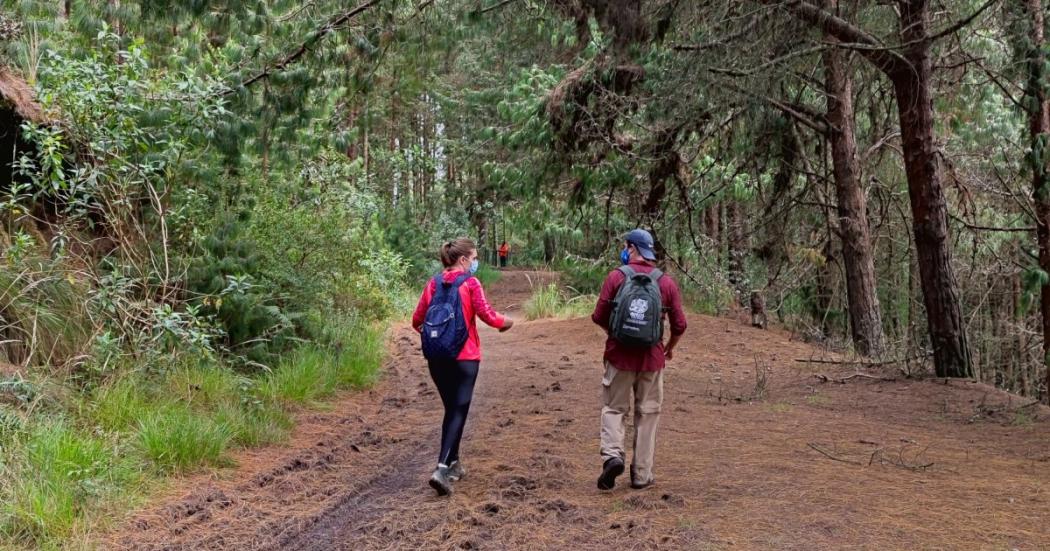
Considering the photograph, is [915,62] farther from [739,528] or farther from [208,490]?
[208,490]

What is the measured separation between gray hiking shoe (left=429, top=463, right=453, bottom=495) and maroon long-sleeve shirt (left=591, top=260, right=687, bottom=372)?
1.35m

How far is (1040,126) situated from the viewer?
26.2ft

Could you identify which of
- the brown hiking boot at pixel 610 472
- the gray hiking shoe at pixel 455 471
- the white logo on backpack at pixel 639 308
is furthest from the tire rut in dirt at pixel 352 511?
the white logo on backpack at pixel 639 308

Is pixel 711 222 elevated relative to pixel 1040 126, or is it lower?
lower

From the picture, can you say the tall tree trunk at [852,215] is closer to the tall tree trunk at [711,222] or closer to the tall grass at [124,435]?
the tall tree trunk at [711,222]

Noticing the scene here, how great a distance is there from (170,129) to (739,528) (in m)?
6.30

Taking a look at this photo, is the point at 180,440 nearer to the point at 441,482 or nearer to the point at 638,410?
the point at 441,482

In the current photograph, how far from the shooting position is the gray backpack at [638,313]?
5.45m

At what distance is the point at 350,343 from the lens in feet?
36.3

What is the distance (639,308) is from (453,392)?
4.68 ft

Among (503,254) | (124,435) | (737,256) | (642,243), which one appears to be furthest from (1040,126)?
(503,254)

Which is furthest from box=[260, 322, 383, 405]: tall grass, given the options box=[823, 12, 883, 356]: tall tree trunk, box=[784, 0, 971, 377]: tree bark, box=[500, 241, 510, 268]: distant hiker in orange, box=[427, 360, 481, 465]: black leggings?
box=[500, 241, 510, 268]: distant hiker in orange

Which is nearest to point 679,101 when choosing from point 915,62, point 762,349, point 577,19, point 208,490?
point 577,19

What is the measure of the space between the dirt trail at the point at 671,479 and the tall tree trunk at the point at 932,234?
0.41m
